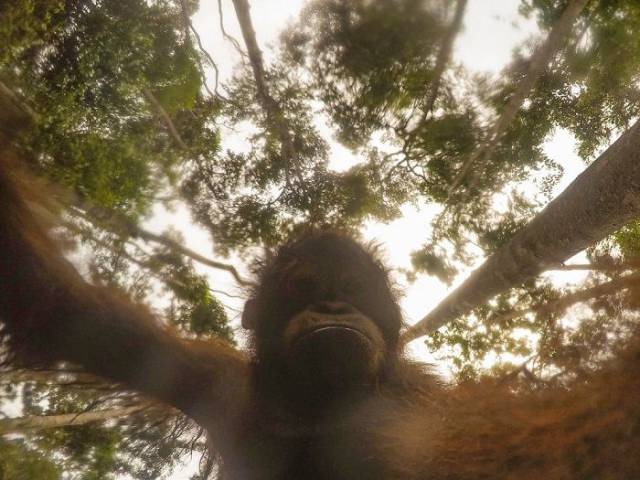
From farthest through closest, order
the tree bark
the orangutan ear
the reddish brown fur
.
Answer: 1. the orangutan ear
2. the tree bark
3. the reddish brown fur

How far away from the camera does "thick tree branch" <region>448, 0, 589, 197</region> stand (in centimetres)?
401

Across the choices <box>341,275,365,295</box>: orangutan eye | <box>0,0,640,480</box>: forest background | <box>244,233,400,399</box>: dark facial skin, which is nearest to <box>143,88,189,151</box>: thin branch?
<box>0,0,640,480</box>: forest background

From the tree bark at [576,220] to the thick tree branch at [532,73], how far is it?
1522 millimetres

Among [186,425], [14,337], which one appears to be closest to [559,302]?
[186,425]

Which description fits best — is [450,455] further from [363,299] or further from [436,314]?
[436,314]

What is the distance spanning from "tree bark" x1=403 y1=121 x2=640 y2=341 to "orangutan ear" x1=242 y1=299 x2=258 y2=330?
1194mm

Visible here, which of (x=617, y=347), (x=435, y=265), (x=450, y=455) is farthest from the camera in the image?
(x=435, y=265)

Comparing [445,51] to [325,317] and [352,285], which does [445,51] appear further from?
[325,317]

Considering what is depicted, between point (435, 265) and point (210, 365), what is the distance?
3.50 m

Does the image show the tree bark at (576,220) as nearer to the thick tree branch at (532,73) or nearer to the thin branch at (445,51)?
the thick tree branch at (532,73)

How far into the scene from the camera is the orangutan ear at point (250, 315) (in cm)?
292

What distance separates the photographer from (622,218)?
8.21 ft

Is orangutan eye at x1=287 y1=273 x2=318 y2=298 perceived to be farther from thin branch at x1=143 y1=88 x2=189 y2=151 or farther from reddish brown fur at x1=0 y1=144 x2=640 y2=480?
thin branch at x1=143 y1=88 x2=189 y2=151

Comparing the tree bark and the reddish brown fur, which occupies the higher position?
the tree bark
